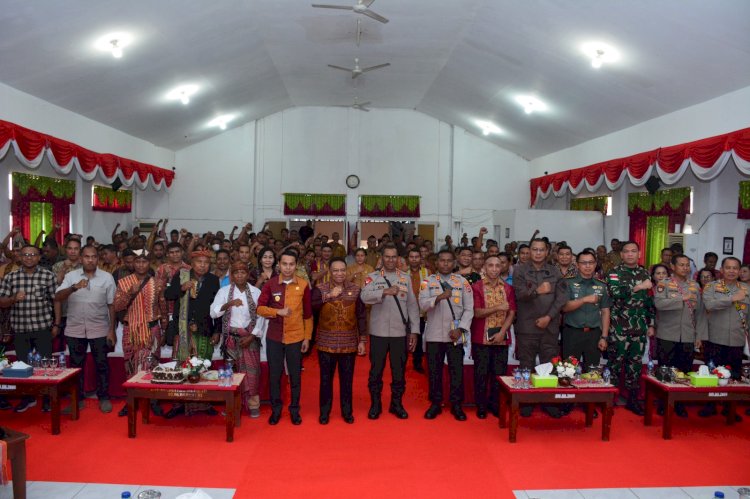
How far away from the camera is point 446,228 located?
15.1m

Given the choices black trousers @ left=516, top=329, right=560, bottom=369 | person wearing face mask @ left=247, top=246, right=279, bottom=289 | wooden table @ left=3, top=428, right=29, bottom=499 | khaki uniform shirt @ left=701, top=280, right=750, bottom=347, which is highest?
person wearing face mask @ left=247, top=246, right=279, bottom=289

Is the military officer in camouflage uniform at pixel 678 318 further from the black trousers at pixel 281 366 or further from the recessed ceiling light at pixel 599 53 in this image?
the black trousers at pixel 281 366

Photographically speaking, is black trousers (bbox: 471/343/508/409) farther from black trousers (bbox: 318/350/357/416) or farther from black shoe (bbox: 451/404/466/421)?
black trousers (bbox: 318/350/357/416)

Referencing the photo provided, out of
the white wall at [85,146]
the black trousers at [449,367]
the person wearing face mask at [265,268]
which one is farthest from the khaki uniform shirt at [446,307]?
the white wall at [85,146]

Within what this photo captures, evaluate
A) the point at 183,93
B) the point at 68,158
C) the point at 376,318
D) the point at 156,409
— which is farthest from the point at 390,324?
the point at 183,93

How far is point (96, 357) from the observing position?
5.38 metres

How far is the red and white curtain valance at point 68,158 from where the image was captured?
6.99 metres

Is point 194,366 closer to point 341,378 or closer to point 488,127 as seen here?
point 341,378

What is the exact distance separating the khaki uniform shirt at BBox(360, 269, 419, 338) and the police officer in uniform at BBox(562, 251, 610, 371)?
1448 millimetres

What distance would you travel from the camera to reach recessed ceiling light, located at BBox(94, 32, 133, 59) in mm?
7207

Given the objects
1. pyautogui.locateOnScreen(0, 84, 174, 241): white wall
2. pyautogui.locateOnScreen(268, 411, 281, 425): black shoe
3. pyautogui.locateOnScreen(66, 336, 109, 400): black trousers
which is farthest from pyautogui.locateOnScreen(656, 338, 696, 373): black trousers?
pyautogui.locateOnScreen(0, 84, 174, 241): white wall

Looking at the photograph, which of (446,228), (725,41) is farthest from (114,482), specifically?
(446,228)

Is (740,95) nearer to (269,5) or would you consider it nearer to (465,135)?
(269,5)

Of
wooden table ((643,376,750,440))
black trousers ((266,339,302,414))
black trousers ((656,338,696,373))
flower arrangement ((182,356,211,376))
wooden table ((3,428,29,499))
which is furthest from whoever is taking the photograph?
black trousers ((656,338,696,373))
